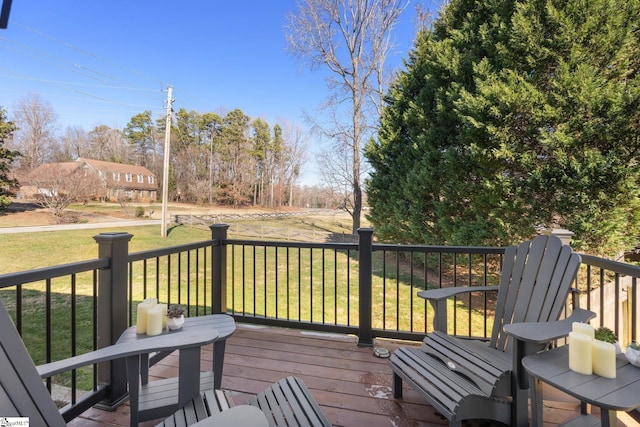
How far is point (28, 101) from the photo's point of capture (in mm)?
13164

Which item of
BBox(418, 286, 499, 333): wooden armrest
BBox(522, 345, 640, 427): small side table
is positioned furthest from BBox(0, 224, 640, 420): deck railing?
BBox(522, 345, 640, 427): small side table

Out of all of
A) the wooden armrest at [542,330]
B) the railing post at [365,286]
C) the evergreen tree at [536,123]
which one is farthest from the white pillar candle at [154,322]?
the evergreen tree at [536,123]

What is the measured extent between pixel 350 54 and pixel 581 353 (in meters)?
10.8

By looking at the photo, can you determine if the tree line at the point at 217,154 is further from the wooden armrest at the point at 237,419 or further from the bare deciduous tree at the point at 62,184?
the wooden armrest at the point at 237,419

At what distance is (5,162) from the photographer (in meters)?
11.3

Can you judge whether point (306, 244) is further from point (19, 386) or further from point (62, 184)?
point (62, 184)

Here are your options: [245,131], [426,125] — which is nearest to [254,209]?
[245,131]

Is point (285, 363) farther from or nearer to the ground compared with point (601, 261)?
nearer to the ground

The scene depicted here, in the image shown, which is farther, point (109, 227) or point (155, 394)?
point (109, 227)

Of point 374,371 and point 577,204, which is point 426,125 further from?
point 374,371

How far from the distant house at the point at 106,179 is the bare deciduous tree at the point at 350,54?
39.0ft

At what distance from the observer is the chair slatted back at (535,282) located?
1.72 meters

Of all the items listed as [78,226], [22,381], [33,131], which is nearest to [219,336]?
[22,381]

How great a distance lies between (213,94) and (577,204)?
22.8 metres
